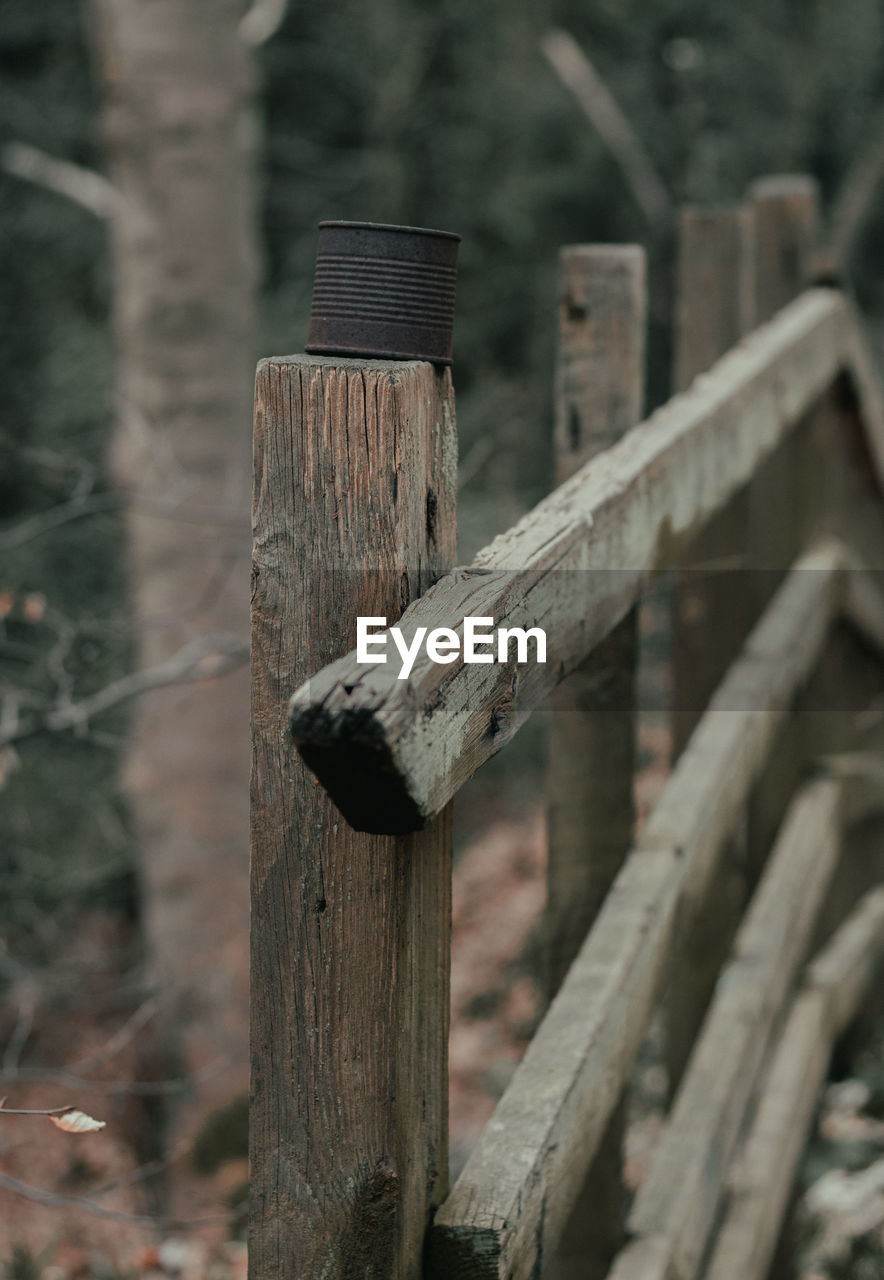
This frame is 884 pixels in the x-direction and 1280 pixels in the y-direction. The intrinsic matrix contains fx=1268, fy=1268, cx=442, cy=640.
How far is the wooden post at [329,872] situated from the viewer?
1.16 metres

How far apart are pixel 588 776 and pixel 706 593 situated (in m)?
0.99

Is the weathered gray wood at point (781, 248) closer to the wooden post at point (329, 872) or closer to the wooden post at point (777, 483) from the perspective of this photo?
the wooden post at point (777, 483)

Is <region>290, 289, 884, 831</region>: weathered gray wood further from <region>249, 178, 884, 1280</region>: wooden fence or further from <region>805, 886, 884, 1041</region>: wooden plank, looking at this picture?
<region>805, 886, 884, 1041</region>: wooden plank

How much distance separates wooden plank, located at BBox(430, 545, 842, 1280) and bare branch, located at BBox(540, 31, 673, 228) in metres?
6.24

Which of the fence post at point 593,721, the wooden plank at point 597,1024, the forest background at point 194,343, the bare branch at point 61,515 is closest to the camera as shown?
the wooden plank at point 597,1024

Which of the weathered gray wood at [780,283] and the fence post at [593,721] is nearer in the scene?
the fence post at [593,721]

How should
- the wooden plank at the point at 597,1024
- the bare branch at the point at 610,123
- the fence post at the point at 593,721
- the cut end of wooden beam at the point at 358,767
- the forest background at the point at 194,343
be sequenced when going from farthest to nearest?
the bare branch at the point at 610,123
the forest background at the point at 194,343
the fence post at the point at 593,721
the wooden plank at the point at 597,1024
the cut end of wooden beam at the point at 358,767

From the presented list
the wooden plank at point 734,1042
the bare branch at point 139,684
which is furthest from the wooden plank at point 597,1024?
the bare branch at point 139,684

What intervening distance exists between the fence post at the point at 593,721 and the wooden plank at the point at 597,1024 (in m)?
0.10

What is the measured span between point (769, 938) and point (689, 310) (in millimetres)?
1353

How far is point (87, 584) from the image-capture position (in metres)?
7.63

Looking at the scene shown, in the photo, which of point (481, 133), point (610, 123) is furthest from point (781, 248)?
point (481, 133)

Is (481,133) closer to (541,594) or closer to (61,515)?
(61,515)

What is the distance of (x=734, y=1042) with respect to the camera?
7.88ft
